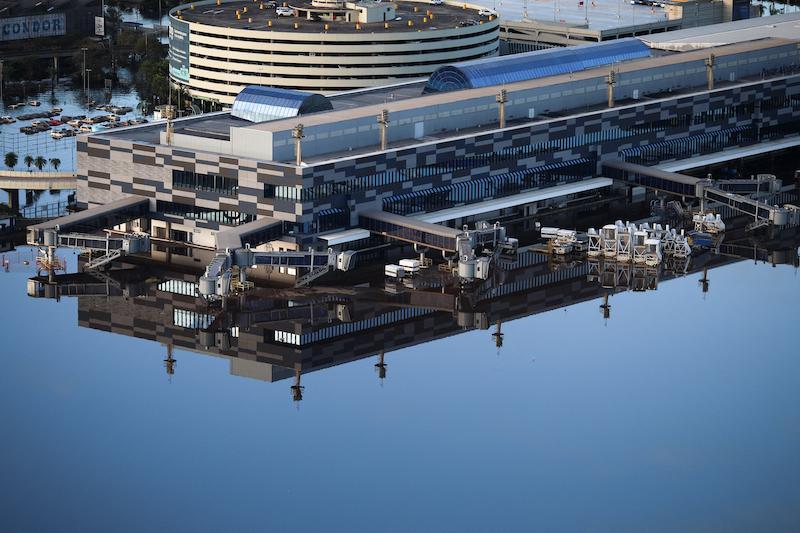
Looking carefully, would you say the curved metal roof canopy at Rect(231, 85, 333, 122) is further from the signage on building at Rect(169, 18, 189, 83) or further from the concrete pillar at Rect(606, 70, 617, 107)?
the signage on building at Rect(169, 18, 189, 83)

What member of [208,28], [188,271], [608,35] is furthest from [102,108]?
[188,271]

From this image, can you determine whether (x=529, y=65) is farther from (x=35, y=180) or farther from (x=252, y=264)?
(x=252, y=264)

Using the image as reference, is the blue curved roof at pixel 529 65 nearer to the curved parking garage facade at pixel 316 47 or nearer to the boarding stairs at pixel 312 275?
the curved parking garage facade at pixel 316 47

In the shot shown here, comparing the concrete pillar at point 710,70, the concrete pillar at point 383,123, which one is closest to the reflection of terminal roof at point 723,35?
the concrete pillar at point 710,70

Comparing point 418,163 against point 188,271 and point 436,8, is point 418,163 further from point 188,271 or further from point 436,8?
point 436,8

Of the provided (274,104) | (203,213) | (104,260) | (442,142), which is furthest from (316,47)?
(104,260)

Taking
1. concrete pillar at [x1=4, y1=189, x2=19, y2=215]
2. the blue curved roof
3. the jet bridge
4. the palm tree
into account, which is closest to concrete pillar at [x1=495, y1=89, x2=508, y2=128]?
the blue curved roof
